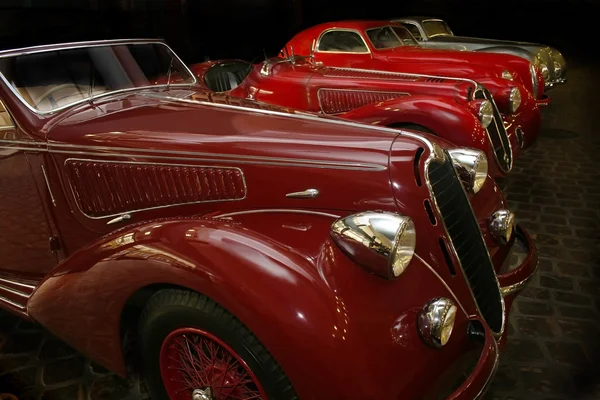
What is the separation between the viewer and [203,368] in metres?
1.78

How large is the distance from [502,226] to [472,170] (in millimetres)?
311

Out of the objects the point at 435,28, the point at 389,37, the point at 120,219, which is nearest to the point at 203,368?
the point at 120,219

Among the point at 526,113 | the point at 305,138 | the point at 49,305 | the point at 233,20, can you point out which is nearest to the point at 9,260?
the point at 49,305

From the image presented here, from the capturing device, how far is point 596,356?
252cm

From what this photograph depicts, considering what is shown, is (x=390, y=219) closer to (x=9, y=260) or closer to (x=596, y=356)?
(x=596, y=356)

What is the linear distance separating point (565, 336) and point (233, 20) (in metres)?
9.14

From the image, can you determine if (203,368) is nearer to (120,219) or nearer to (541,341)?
(120,219)

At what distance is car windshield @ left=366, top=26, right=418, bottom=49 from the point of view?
628cm

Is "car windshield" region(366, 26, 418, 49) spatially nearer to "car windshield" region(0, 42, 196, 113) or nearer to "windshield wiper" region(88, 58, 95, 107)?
"car windshield" region(0, 42, 196, 113)

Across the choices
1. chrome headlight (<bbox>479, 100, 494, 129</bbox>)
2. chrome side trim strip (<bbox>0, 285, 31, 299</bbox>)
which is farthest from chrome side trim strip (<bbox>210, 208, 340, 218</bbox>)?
chrome headlight (<bbox>479, 100, 494, 129</bbox>)

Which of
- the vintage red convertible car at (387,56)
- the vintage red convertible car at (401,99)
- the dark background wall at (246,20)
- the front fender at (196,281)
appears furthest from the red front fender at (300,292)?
the vintage red convertible car at (387,56)

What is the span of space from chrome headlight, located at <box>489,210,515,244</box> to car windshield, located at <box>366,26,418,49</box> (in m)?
4.23

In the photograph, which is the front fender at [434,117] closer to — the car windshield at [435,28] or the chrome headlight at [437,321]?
the chrome headlight at [437,321]

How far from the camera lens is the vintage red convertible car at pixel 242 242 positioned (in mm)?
1553
